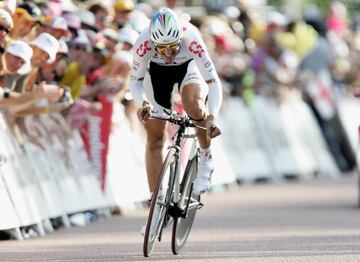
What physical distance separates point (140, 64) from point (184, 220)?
58.2 inches

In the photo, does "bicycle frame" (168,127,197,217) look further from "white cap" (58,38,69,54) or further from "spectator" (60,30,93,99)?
"spectator" (60,30,93,99)

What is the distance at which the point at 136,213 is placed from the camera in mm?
18312

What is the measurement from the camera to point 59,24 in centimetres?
1586

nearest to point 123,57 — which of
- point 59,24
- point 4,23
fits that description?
point 59,24

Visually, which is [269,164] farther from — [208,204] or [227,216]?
[227,216]

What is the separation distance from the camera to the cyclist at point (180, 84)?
42.1 ft

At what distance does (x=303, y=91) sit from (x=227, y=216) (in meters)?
11.1

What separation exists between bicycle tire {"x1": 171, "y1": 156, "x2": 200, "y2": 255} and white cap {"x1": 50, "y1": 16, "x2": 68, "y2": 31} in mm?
3409

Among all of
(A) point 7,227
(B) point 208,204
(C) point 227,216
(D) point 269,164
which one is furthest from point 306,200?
(A) point 7,227

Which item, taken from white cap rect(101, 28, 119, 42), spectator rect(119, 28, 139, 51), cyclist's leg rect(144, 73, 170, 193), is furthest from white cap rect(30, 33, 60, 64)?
spectator rect(119, 28, 139, 51)

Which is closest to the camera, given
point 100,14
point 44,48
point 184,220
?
point 184,220

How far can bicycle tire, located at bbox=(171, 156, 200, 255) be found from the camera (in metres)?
12.7

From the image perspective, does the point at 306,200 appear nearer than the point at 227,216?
No

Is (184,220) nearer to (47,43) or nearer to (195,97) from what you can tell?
(195,97)
